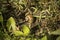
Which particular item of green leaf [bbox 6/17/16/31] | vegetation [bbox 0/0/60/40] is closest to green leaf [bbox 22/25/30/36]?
vegetation [bbox 0/0/60/40]

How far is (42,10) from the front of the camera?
8.87 ft

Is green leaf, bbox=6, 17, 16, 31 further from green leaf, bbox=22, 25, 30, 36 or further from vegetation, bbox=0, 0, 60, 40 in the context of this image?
green leaf, bbox=22, 25, 30, 36

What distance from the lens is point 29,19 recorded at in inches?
107

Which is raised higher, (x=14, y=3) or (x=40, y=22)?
(x=14, y=3)

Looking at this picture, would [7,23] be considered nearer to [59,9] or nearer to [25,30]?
[25,30]

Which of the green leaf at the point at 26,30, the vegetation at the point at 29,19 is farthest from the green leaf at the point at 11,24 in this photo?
the green leaf at the point at 26,30

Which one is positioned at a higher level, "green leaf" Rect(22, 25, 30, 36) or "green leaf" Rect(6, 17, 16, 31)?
"green leaf" Rect(6, 17, 16, 31)

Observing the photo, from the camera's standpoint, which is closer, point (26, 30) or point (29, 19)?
point (26, 30)

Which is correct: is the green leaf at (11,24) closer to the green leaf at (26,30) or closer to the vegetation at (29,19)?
the vegetation at (29,19)

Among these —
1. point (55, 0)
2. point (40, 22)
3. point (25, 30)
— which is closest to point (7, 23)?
point (25, 30)

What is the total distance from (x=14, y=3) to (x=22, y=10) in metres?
0.15

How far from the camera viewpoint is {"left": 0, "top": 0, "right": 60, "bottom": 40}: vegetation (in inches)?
97.8

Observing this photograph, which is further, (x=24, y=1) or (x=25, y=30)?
(x=24, y=1)

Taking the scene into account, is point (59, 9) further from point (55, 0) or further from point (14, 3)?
point (14, 3)
